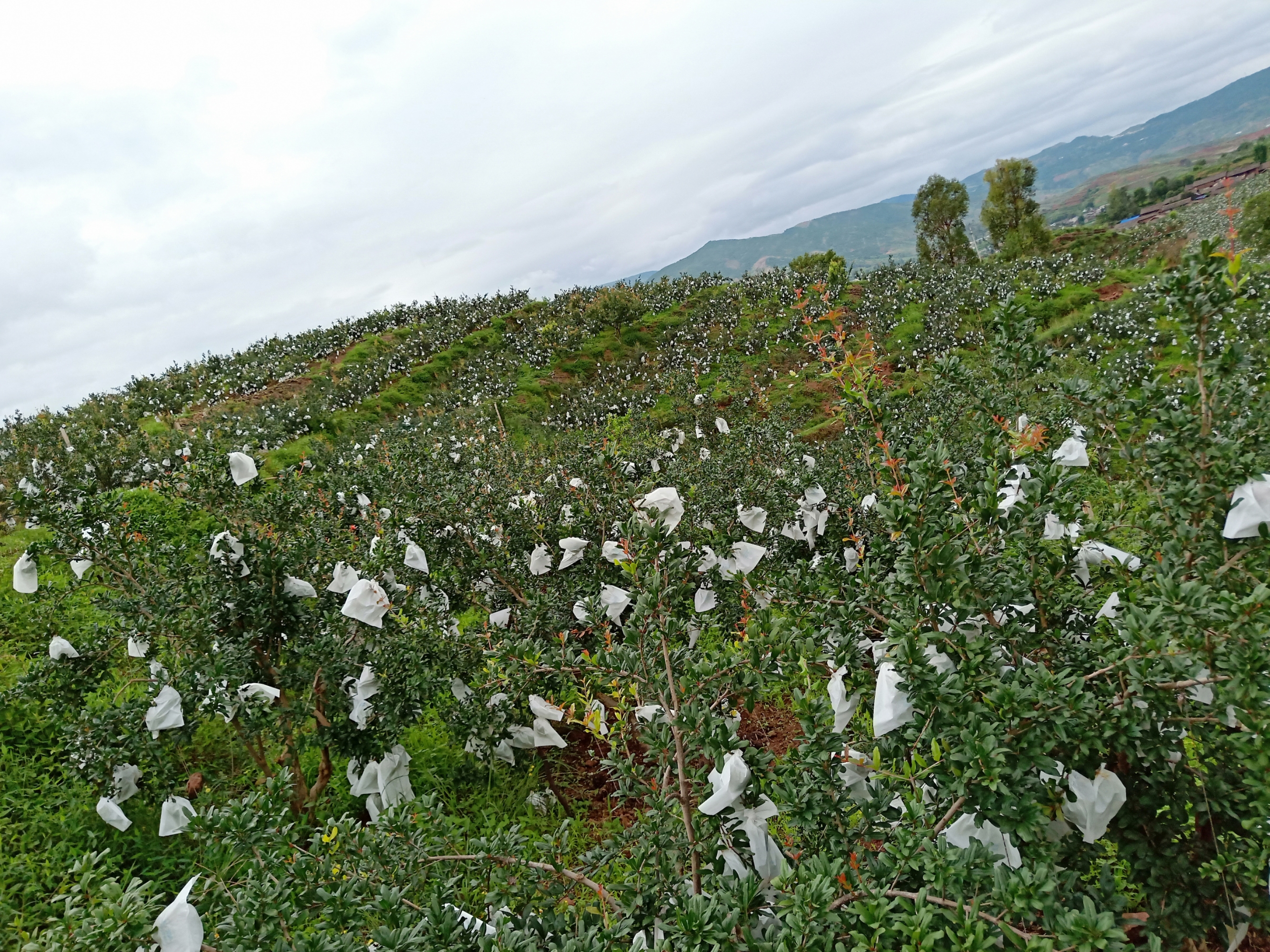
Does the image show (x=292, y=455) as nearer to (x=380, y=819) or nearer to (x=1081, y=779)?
(x=380, y=819)

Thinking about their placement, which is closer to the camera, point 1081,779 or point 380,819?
point 1081,779

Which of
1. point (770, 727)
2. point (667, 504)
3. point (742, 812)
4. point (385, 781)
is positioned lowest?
point (770, 727)

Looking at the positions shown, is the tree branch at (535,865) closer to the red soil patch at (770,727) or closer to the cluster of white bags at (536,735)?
the cluster of white bags at (536,735)

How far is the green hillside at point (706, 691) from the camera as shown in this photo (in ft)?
4.54

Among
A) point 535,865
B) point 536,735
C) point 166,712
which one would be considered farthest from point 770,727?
point 166,712

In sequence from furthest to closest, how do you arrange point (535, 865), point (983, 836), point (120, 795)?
point (120, 795)
point (535, 865)
point (983, 836)

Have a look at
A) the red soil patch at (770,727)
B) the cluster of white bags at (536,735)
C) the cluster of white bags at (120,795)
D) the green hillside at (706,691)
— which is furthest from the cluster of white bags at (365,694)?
the red soil patch at (770,727)

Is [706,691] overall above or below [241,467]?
below

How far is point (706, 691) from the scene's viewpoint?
215cm

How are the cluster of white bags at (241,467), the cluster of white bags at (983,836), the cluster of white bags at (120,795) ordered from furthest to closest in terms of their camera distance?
1. the cluster of white bags at (241,467)
2. the cluster of white bags at (120,795)
3. the cluster of white bags at (983,836)

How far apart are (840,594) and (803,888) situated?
119 cm

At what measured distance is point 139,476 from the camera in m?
9.69

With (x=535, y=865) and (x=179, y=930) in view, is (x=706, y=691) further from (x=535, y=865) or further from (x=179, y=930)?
(x=179, y=930)

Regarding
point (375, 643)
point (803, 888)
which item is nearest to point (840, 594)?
point (803, 888)
